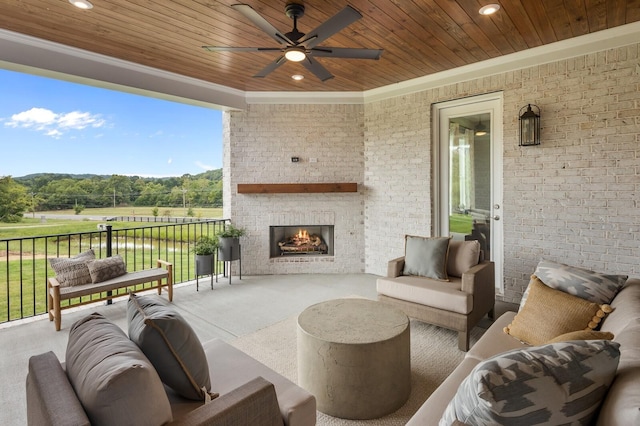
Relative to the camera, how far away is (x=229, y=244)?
502 cm

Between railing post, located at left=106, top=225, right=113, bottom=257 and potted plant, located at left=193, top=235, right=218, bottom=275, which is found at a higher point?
railing post, located at left=106, top=225, right=113, bottom=257

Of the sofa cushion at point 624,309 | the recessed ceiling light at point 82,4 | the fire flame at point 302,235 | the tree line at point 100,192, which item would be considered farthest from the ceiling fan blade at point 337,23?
the tree line at point 100,192

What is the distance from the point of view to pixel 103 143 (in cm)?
716

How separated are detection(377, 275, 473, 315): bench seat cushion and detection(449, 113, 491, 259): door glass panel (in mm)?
1446

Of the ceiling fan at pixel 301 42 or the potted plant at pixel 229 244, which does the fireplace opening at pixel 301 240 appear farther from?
the ceiling fan at pixel 301 42

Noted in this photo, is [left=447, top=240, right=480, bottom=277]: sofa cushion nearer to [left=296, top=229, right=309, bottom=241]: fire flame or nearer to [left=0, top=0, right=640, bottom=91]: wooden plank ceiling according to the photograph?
[left=0, top=0, right=640, bottom=91]: wooden plank ceiling

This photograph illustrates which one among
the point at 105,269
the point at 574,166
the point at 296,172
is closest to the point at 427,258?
the point at 574,166

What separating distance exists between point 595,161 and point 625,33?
1.25 meters

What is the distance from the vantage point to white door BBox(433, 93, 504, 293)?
4355mm

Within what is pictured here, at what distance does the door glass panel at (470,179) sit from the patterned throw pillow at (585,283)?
2294mm

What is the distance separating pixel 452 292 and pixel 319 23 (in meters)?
2.77

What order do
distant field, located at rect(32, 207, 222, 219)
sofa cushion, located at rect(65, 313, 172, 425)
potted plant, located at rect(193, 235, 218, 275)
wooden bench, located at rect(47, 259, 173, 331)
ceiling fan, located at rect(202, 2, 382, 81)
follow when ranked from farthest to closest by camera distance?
distant field, located at rect(32, 207, 222, 219) → potted plant, located at rect(193, 235, 218, 275) → wooden bench, located at rect(47, 259, 173, 331) → ceiling fan, located at rect(202, 2, 382, 81) → sofa cushion, located at rect(65, 313, 172, 425)

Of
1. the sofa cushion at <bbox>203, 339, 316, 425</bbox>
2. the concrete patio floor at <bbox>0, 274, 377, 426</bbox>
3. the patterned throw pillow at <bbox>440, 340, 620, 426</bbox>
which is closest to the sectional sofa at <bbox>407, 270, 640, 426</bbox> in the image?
the patterned throw pillow at <bbox>440, 340, 620, 426</bbox>

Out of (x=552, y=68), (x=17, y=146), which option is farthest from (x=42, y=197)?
(x=552, y=68)
